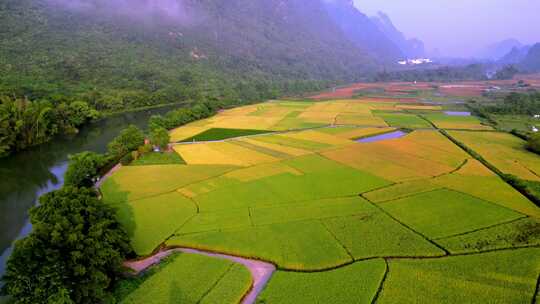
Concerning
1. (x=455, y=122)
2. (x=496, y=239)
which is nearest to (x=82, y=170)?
(x=496, y=239)

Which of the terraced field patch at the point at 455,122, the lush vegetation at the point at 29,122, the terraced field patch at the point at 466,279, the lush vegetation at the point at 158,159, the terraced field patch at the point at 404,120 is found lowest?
the terraced field patch at the point at 466,279

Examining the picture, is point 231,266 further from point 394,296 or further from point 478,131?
point 478,131

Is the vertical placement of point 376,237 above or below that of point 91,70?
below

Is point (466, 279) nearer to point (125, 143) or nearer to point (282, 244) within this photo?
point (282, 244)

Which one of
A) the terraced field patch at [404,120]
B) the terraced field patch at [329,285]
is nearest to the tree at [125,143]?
the terraced field patch at [329,285]

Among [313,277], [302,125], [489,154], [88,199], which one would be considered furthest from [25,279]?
[302,125]

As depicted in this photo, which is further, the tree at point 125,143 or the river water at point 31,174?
the tree at point 125,143

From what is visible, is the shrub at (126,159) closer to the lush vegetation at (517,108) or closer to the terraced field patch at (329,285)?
the terraced field patch at (329,285)

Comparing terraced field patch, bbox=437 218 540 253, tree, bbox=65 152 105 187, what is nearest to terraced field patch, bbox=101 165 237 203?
tree, bbox=65 152 105 187
